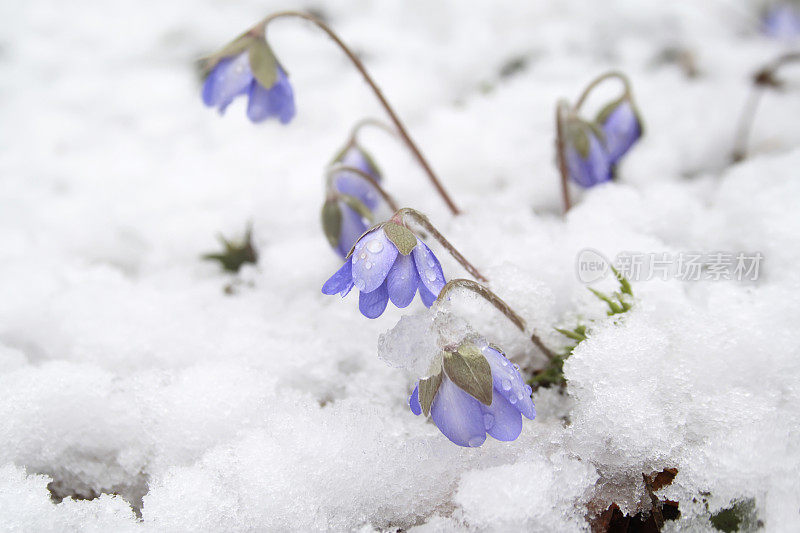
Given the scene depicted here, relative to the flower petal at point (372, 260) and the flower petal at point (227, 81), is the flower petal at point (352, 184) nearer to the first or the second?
the flower petal at point (227, 81)

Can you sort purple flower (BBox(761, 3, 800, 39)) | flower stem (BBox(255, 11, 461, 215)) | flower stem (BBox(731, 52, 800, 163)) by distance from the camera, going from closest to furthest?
flower stem (BBox(255, 11, 461, 215))
flower stem (BBox(731, 52, 800, 163))
purple flower (BBox(761, 3, 800, 39))

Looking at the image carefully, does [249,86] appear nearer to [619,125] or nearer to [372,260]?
[372,260]

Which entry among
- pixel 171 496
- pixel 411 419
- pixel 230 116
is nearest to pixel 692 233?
pixel 411 419

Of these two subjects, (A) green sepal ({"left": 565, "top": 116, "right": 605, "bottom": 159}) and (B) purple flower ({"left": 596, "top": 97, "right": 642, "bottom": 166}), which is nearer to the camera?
(A) green sepal ({"left": 565, "top": 116, "right": 605, "bottom": 159})

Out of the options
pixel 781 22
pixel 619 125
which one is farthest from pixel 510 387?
pixel 781 22

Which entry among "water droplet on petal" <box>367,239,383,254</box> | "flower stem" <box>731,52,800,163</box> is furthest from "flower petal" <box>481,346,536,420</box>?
"flower stem" <box>731,52,800,163</box>

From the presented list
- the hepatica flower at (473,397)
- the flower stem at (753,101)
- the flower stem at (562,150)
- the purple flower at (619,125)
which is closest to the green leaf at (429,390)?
the hepatica flower at (473,397)

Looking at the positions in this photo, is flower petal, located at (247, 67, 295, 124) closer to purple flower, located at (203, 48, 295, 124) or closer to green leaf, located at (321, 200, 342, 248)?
purple flower, located at (203, 48, 295, 124)
